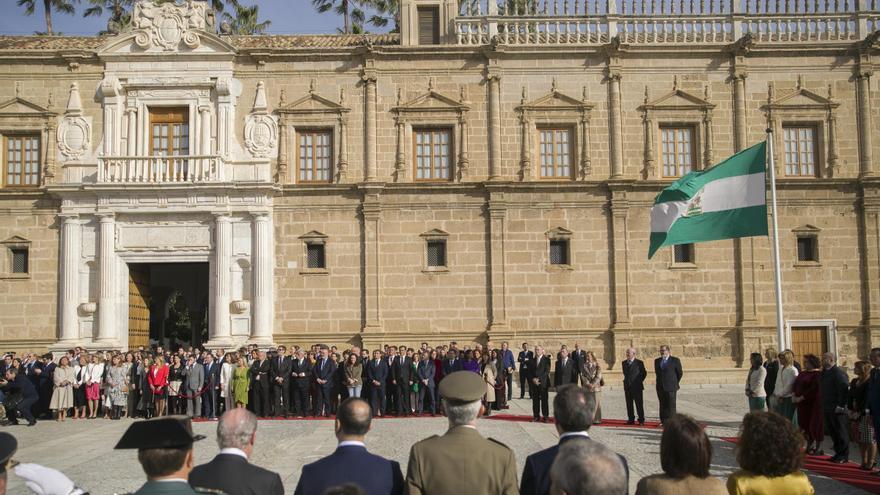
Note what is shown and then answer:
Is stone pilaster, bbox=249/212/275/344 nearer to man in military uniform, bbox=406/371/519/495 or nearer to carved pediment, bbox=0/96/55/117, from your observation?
carved pediment, bbox=0/96/55/117

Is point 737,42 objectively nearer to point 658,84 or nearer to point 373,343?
point 658,84

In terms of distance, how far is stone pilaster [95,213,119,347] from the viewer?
938 inches

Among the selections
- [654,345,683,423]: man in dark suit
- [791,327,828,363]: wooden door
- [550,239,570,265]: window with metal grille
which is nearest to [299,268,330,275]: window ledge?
[550,239,570,265]: window with metal grille

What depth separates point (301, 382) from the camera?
762 inches

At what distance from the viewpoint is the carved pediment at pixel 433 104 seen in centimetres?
2619

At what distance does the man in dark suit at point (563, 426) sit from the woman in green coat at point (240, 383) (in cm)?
1524

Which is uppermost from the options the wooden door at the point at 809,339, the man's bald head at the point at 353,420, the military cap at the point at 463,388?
the military cap at the point at 463,388

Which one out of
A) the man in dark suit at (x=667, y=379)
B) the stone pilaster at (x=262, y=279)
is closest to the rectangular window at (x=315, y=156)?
the stone pilaster at (x=262, y=279)

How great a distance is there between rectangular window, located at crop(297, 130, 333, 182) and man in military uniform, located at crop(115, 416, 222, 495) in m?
22.3

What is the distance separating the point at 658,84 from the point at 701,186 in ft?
33.5

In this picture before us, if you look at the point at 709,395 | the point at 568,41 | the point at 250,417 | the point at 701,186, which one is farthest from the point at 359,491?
the point at 568,41

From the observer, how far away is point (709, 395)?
878 inches

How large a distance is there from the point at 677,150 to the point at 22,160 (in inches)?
806

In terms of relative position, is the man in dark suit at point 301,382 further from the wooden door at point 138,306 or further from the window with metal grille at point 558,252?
the window with metal grille at point 558,252
